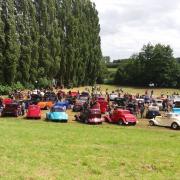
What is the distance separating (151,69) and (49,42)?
39056mm

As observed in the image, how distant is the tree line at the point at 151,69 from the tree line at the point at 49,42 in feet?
36.9

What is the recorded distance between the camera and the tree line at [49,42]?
8194 cm

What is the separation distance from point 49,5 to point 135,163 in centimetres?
7977

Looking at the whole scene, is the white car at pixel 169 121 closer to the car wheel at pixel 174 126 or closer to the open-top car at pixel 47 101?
the car wheel at pixel 174 126

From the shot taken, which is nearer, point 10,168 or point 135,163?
point 10,168

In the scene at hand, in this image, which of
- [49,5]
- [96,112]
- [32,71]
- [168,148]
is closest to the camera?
[168,148]

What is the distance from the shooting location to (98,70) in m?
120

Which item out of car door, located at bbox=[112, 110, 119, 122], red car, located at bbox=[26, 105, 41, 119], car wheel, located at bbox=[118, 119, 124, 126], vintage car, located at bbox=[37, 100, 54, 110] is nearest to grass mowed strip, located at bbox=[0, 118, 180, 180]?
car wheel, located at bbox=[118, 119, 124, 126]

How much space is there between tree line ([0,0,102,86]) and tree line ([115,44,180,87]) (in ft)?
36.9

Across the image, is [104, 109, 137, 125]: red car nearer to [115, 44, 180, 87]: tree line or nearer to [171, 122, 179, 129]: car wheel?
[171, 122, 179, 129]: car wheel

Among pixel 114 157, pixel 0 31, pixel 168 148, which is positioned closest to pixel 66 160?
pixel 114 157

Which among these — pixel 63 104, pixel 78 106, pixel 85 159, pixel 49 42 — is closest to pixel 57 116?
pixel 78 106

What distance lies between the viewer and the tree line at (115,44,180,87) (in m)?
126

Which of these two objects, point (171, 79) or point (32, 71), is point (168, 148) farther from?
point (171, 79)
